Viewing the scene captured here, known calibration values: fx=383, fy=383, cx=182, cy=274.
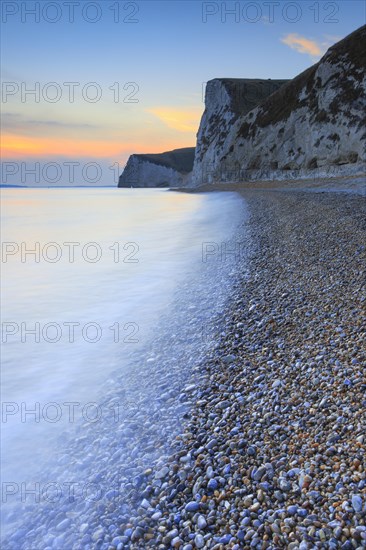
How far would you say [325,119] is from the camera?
4025 cm

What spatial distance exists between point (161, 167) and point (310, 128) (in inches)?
5455

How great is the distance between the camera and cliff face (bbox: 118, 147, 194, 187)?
17288 centimetres

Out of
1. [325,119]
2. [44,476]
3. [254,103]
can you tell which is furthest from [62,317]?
[254,103]

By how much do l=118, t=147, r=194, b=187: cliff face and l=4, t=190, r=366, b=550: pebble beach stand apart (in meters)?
164

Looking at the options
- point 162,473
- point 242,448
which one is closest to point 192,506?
point 162,473

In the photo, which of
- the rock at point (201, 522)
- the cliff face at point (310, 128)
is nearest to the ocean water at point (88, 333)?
the rock at point (201, 522)

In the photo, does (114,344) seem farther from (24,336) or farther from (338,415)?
(338,415)

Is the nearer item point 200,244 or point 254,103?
point 200,244

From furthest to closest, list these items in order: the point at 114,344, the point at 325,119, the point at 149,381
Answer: the point at 325,119 → the point at 114,344 → the point at 149,381

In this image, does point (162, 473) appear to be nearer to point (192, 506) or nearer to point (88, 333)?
point (192, 506)

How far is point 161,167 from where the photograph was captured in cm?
17538

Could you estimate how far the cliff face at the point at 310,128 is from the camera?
36.8 metres

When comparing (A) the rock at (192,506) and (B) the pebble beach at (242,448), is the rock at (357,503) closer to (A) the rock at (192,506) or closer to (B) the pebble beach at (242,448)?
(B) the pebble beach at (242,448)

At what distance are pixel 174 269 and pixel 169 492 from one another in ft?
34.8
